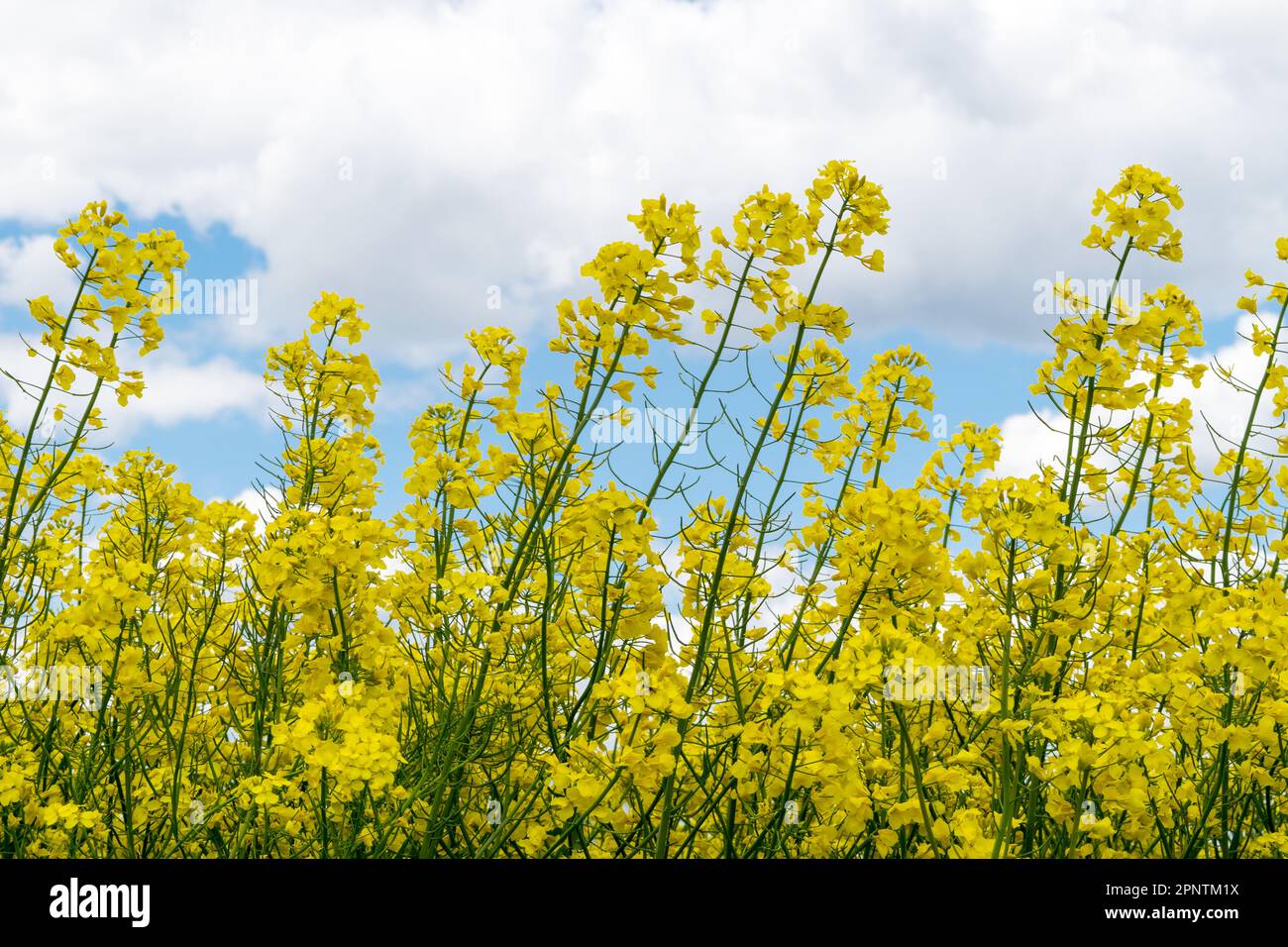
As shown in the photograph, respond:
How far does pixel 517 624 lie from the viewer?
3.33m

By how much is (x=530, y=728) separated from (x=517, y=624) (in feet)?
1.58

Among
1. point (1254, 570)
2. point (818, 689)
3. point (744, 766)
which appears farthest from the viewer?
point (1254, 570)

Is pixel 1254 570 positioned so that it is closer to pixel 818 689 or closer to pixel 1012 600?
pixel 1012 600

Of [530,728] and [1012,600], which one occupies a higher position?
[1012,600]

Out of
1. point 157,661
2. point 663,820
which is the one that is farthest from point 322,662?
point 663,820

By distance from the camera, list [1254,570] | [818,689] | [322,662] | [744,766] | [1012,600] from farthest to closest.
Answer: [1254,570] < [322,662] < [1012,600] < [744,766] < [818,689]

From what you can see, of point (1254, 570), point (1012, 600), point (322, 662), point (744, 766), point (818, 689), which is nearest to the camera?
point (818, 689)

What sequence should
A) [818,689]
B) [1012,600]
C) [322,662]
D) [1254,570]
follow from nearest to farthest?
[818,689] → [1012,600] → [322,662] → [1254,570]
